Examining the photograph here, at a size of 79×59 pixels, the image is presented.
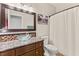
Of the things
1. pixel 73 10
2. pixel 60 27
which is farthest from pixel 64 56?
pixel 73 10

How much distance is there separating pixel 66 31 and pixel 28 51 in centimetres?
60

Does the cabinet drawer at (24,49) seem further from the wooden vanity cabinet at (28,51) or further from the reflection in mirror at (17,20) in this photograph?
the reflection in mirror at (17,20)

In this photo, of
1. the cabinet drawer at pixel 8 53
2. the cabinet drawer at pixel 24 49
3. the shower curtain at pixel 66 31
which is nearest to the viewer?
the cabinet drawer at pixel 8 53

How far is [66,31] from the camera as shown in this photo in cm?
153

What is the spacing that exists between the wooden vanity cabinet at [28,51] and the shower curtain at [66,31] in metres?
0.21

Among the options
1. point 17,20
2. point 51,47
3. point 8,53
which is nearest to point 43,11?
point 17,20

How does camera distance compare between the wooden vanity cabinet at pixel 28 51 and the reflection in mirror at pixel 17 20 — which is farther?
the reflection in mirror at pixel 17 20

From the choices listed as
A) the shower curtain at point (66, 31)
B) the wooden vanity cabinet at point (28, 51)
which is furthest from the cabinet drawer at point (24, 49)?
the shower curtain at point (66, 31)

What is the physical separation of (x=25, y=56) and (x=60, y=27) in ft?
2.06

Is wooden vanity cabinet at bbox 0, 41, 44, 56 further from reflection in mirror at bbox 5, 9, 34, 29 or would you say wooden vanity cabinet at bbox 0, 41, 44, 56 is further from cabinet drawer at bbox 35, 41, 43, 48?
reflection in mirror at bbox 5, 9, 34, 29

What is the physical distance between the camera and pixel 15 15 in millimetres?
1445

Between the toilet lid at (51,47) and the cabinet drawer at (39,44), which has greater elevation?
the cabinet drawer at (39,44)

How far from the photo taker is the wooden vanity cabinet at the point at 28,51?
1296mm

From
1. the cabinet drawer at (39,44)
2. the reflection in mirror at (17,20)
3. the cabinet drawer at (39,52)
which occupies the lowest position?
the cabinet drawer at (39,52)
